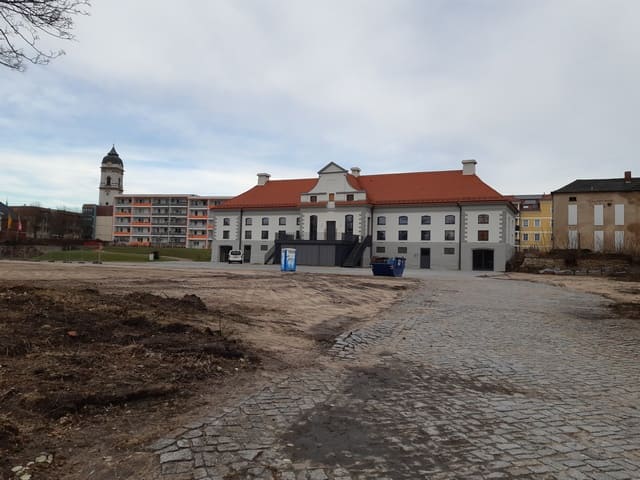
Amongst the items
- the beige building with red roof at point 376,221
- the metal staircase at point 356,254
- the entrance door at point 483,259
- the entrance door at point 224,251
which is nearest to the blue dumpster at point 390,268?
the metal staircase at point 356,254

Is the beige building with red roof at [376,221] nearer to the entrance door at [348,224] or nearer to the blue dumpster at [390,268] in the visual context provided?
the entrance door at [348,224]

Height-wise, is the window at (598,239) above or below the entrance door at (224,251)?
above

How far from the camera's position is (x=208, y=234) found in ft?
385

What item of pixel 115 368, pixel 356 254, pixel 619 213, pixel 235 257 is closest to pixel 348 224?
pixel 356 254

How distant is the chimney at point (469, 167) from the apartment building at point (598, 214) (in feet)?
34.6

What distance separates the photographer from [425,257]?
5062 centimetres

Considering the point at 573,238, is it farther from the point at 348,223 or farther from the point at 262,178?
the point at 262,178

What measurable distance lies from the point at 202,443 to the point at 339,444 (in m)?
1.10

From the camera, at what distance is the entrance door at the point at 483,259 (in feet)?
156

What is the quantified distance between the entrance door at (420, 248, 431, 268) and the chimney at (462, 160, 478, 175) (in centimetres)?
1132

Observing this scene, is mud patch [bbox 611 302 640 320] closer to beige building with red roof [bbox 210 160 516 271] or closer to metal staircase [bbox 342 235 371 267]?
beige building with red roof [bbox 210 160 516 271]

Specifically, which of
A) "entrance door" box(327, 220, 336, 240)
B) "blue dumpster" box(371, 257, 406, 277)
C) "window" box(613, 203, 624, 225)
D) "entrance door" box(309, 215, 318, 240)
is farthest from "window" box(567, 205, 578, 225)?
"blue dumpster" box(371, 257, 406, 277)

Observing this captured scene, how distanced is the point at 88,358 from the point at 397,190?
172ft

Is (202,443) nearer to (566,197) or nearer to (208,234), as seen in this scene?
(566,197)
